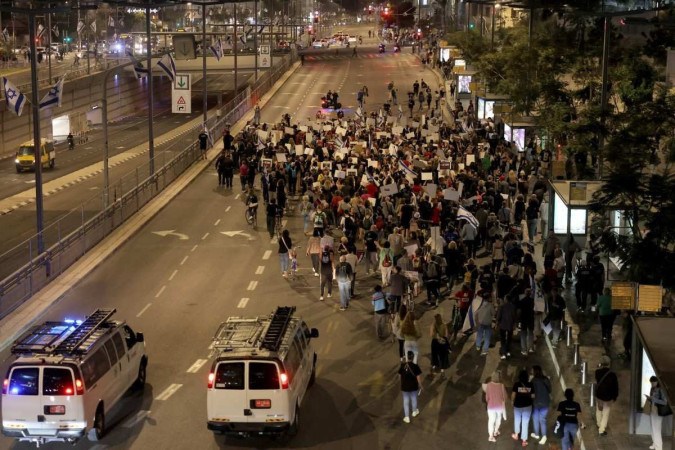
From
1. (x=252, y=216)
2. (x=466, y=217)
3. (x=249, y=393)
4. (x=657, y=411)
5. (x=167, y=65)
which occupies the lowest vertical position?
(x=252, y=216)

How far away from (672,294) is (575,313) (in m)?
4.44

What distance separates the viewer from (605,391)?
1903 cm

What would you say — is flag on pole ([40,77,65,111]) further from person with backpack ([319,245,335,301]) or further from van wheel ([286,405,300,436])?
van wheel ([286,405,300,436])

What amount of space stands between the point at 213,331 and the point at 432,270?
593 cm

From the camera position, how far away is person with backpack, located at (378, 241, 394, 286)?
29.9 metres

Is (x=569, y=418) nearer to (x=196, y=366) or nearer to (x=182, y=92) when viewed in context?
(x=196, y=366)

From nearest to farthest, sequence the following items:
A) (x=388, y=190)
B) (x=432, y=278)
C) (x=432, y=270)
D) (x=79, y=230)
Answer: (x=432, y=270) → (x=432, y=278) → (x=79, y=230) → (x=388, y=190)

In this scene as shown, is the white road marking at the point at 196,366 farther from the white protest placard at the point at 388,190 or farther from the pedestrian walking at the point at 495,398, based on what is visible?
the white protest placard at the point at 388,190

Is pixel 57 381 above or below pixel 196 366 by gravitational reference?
above

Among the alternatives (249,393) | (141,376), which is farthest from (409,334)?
(141,376)

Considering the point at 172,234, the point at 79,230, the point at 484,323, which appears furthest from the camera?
the point at 172,234

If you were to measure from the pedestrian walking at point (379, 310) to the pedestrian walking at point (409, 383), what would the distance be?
16.3 ft

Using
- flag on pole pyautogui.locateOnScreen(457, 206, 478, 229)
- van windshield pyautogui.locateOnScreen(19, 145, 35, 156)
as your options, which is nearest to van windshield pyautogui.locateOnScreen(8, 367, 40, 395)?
flag on pole pyautogui.locateOnScreen(457, 206, 478, 229)

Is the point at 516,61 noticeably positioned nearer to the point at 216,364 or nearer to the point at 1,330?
the point at 1,330
